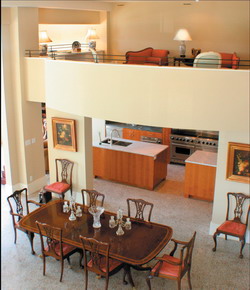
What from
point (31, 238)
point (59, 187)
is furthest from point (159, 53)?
point (31, 238)

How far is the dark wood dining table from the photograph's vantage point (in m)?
6.11

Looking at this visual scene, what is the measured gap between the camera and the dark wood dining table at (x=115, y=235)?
20.0ft

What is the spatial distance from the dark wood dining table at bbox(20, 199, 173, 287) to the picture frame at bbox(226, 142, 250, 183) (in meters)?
1.83

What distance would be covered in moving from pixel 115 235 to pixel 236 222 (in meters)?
2.68

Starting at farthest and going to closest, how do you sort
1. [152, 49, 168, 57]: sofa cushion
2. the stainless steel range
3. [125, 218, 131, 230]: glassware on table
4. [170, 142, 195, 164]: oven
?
[170, 142, 195, 164]: oven, the stainless steel range, [152, 49, 168, 57]: sofa cushion, [125, 218, 131, 230]: glassware on table

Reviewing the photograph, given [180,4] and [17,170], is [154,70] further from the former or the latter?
[180,4]

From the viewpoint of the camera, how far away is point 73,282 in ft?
21.9

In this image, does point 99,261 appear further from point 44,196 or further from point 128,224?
point 44,196

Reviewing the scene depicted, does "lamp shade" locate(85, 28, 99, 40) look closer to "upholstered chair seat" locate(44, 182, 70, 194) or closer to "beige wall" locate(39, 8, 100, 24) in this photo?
"beige wall" locate(39, 8, 100, 24)

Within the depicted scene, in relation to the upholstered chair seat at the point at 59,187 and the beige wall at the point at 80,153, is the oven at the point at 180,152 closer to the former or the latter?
the beige wall at the point at 80,153

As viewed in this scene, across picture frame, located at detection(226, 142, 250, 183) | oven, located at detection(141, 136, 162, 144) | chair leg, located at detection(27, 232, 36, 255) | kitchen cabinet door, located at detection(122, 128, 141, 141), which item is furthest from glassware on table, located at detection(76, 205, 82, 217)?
kitchen cabinet door, located at detection(122, 128, 141, 141)

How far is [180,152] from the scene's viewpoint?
1253 centimetres

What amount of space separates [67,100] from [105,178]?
4541 millimetres

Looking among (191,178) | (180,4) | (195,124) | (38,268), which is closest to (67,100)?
(195,124)
